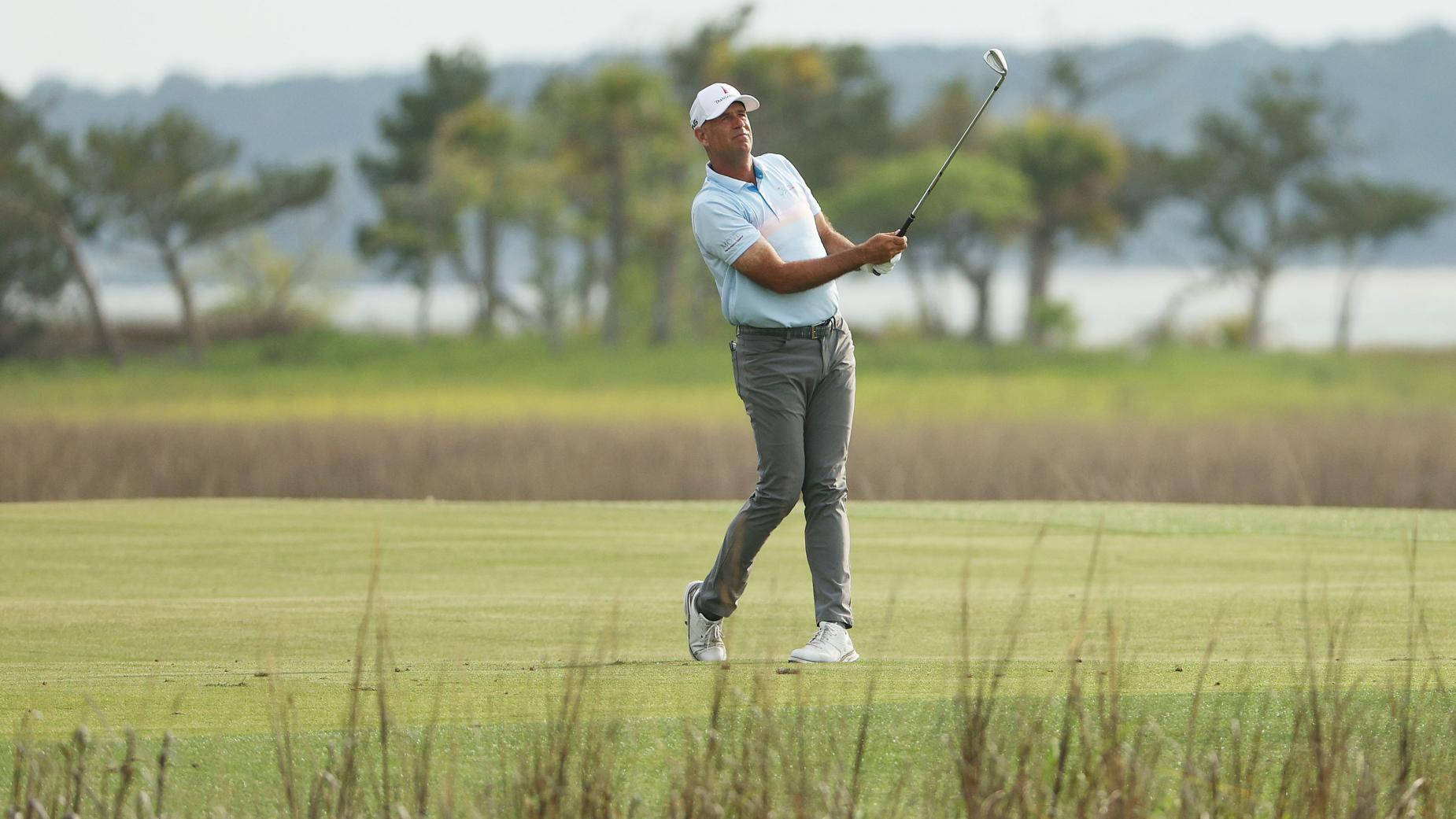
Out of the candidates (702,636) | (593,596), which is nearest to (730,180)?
(702,636)

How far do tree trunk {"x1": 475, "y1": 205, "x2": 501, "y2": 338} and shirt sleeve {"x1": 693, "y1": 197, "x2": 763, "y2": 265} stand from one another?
1905 inches

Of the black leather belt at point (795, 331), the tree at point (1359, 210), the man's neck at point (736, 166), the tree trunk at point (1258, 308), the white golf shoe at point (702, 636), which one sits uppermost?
the man's neck at point (736, 166)

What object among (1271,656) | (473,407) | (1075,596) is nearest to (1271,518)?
(1075,596)

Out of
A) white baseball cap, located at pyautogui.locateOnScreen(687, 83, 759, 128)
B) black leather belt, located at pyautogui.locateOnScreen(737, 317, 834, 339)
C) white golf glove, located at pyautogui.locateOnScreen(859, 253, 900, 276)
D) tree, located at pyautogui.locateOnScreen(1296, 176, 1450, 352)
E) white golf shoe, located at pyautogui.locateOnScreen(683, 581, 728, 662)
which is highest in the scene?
white baseball cap, located at pyautogui.locateOnScreen(687, 83, 759, 128)

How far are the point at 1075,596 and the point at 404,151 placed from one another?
54172 mm

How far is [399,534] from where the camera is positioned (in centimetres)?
1125

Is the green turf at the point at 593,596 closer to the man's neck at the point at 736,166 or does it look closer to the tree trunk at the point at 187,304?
the man's neck at the point at 736,166

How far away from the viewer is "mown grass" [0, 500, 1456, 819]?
4.43 meters

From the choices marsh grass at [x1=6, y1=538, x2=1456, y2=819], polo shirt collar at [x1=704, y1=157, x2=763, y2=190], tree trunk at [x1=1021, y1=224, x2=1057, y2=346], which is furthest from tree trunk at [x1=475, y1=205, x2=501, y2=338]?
marsh grass at [x1=6, y1=538, x2=1456, y2=819]

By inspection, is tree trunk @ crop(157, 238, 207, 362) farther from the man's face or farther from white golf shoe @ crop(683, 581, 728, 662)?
the man's face

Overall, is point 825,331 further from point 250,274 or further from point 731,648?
point 250,274

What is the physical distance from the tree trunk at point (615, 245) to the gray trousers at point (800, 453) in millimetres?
42932

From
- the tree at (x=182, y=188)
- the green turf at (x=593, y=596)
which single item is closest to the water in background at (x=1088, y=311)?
the tree at (x=182, y=188)

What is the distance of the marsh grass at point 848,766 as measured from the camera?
4.31 meters
